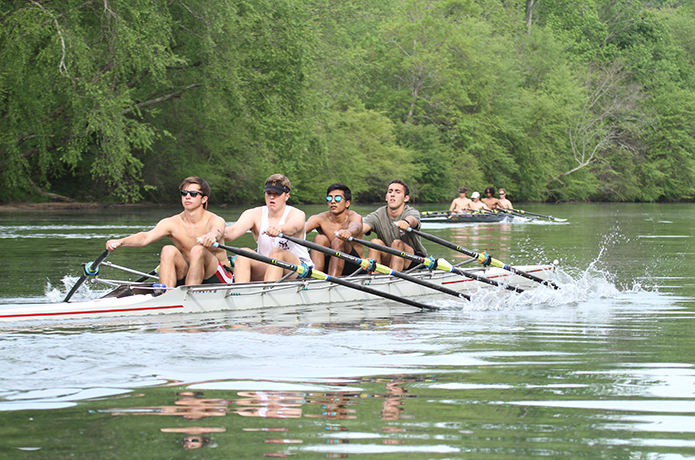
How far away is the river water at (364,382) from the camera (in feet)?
12.5

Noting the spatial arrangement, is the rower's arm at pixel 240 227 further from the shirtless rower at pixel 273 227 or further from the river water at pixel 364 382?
the river water at pixel 364 382

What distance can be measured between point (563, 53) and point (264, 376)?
57944 millimetres

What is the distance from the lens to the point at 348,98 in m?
43.8

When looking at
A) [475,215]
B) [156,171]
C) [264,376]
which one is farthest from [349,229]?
[156,171]

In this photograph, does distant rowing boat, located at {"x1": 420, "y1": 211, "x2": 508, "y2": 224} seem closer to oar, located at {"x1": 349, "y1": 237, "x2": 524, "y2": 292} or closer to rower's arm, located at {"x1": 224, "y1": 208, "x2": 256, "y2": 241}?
oar, located at {"x1": 349, "y1": 237, "x2": 524, "y2": 292}

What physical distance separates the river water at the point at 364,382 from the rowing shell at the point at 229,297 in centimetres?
15

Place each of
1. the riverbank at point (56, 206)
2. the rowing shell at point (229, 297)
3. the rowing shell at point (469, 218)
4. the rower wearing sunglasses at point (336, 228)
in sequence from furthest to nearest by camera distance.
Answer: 1. the riverbank at point (56, 206)
2. the rowing shell at point (469, 218)
3. the rower wearing sunglasses at point (336, 228)
4. the rowing shell at point (229, 297)

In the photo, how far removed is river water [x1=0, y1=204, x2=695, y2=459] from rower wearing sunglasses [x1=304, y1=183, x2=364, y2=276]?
742mm

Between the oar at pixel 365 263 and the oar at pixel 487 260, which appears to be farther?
the oar at pixel 487 260

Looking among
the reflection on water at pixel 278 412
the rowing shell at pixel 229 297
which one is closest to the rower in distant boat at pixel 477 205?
the rowing shell at pixel 229 297

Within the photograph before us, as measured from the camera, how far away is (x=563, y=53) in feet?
195

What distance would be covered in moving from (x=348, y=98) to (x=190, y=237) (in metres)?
36.4

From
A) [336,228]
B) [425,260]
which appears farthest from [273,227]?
[425,260]

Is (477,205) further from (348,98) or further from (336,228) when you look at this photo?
(348,98)
